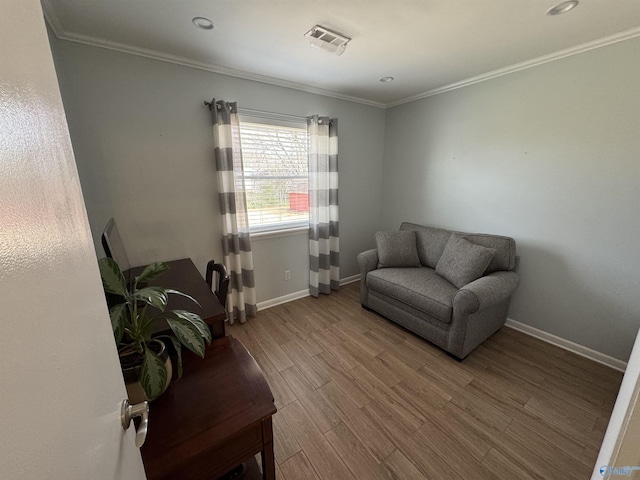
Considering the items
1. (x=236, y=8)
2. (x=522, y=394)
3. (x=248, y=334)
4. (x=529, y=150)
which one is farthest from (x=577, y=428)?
(x=236, y=8)

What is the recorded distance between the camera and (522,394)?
172 cm

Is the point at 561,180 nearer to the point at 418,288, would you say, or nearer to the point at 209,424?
the point at 418,288

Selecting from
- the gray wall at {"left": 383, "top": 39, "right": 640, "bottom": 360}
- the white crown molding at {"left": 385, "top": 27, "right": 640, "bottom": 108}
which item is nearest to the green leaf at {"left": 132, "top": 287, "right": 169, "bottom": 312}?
the gray wall at {"left": 383, "top": 39, "right": 640, "bottom": 360}

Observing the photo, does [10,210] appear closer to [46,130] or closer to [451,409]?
[46,130]

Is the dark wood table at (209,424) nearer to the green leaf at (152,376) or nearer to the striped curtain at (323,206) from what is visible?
the green leaf at (152,376)

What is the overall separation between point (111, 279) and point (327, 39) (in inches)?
74.5

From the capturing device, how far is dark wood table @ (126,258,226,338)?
1.22 m

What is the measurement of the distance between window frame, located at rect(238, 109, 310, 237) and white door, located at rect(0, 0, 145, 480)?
6.88 ft

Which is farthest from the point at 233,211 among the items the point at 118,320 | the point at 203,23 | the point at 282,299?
Answer: the point at 118,320

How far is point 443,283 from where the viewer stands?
2.30 metres

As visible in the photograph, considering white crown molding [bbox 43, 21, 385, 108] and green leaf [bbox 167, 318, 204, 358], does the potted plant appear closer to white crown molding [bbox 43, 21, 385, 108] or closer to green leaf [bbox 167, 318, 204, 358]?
green leaf [bbox 167, 318, 204, 358]

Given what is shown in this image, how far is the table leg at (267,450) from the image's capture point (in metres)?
0.89

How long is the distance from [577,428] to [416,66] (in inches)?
111

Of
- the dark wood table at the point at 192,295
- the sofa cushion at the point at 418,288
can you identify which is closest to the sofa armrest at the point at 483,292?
the sofa cushion at the point at 418,288
